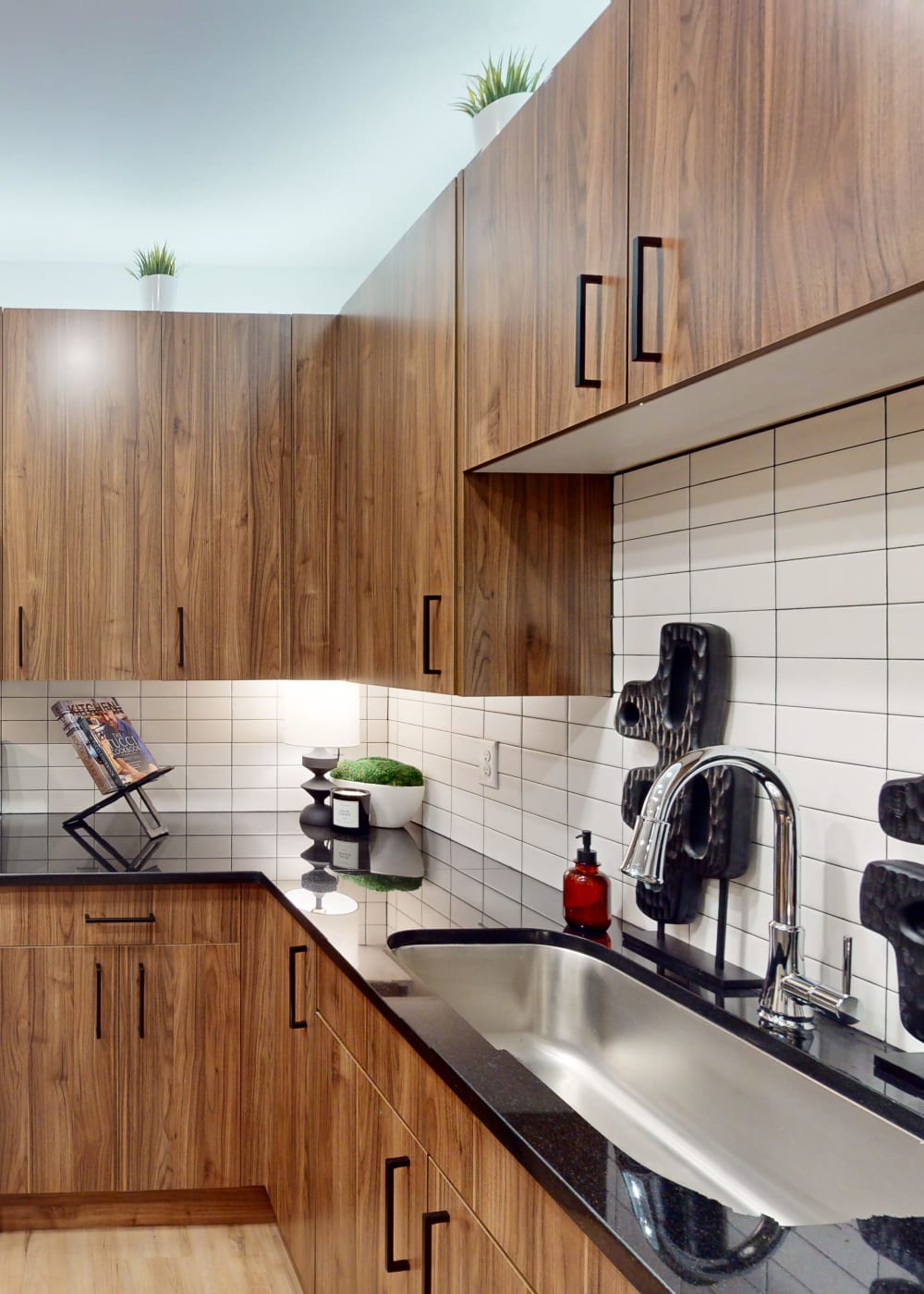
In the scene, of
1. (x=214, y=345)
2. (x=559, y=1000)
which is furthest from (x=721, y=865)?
(x=214, y=345)

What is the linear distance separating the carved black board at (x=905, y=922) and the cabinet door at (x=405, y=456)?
0.95 m

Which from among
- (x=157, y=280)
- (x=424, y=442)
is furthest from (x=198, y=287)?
(x=424, y=442)

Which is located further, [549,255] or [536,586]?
[536,586]

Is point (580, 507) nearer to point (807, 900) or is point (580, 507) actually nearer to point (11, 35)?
point (807, 900)

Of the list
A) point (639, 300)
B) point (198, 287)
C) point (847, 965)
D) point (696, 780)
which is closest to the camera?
point (639, 300)

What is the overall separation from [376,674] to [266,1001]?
0.83 meters

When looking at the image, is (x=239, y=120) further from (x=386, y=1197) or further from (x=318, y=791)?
(x=386, y=1197)

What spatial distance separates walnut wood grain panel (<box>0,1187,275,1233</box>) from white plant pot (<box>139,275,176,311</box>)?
238 cm

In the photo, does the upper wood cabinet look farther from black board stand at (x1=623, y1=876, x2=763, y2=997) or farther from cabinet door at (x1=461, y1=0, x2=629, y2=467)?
black board stand at (x1=623, y1=876, x2=763, y2=997)

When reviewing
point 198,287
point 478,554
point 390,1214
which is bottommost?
point 390,1214

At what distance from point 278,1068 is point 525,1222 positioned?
1495 millimetres

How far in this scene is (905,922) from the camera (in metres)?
1.21

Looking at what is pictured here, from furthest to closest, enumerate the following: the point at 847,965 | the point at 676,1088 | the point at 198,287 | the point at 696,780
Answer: the point at 198,287 < the point at 696,780 < the point at 676,1088 < the point at 847,965

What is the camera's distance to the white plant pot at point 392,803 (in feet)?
9.53
